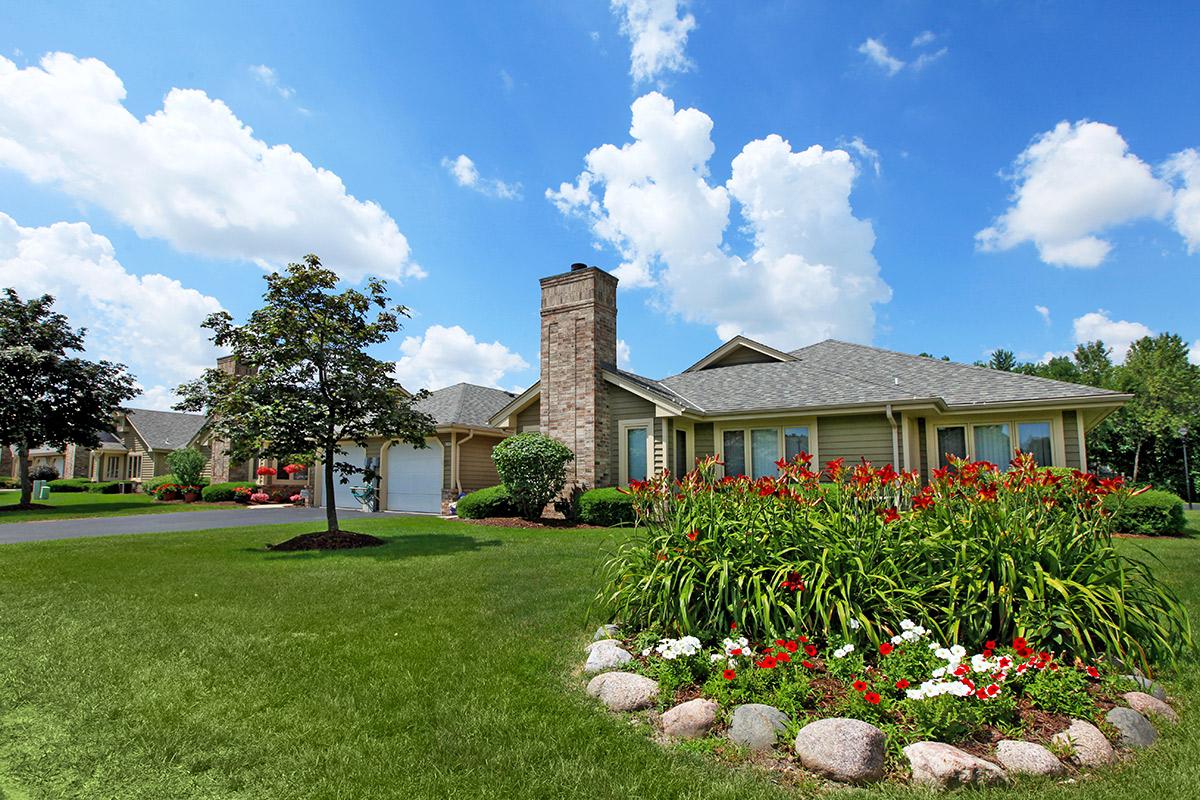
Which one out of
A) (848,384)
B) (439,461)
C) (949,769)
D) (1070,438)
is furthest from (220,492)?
(1070,438)

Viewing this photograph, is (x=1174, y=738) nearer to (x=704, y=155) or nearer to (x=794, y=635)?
(x=794, y=635)

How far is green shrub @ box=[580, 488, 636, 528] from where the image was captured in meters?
14.3

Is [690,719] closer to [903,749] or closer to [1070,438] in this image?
[903,749]

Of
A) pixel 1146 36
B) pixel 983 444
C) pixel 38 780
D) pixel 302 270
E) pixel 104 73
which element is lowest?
pixel 38 780

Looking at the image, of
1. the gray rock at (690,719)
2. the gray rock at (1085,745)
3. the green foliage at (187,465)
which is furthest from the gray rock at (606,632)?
the green foliage at (187,465)

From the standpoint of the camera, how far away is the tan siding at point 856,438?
1402 cm

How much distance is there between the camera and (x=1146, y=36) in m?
8.33

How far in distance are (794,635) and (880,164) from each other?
34.1 ft

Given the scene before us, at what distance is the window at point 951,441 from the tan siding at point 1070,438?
1.87 meters

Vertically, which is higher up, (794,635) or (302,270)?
(302,270)

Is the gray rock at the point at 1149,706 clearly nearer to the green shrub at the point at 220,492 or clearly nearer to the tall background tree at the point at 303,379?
the tall background tree at the point at 303,379

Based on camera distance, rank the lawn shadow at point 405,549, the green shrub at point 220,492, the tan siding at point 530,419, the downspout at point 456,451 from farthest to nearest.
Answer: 1. the green shrub at point 220,492
2. the downspout at point 456,451
3. the tan siding at point 530,419
4. the lawn shadow at point 405,549

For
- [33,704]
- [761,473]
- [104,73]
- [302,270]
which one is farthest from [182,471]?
[33,704]

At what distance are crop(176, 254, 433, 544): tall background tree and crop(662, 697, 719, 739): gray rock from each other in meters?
9.50
